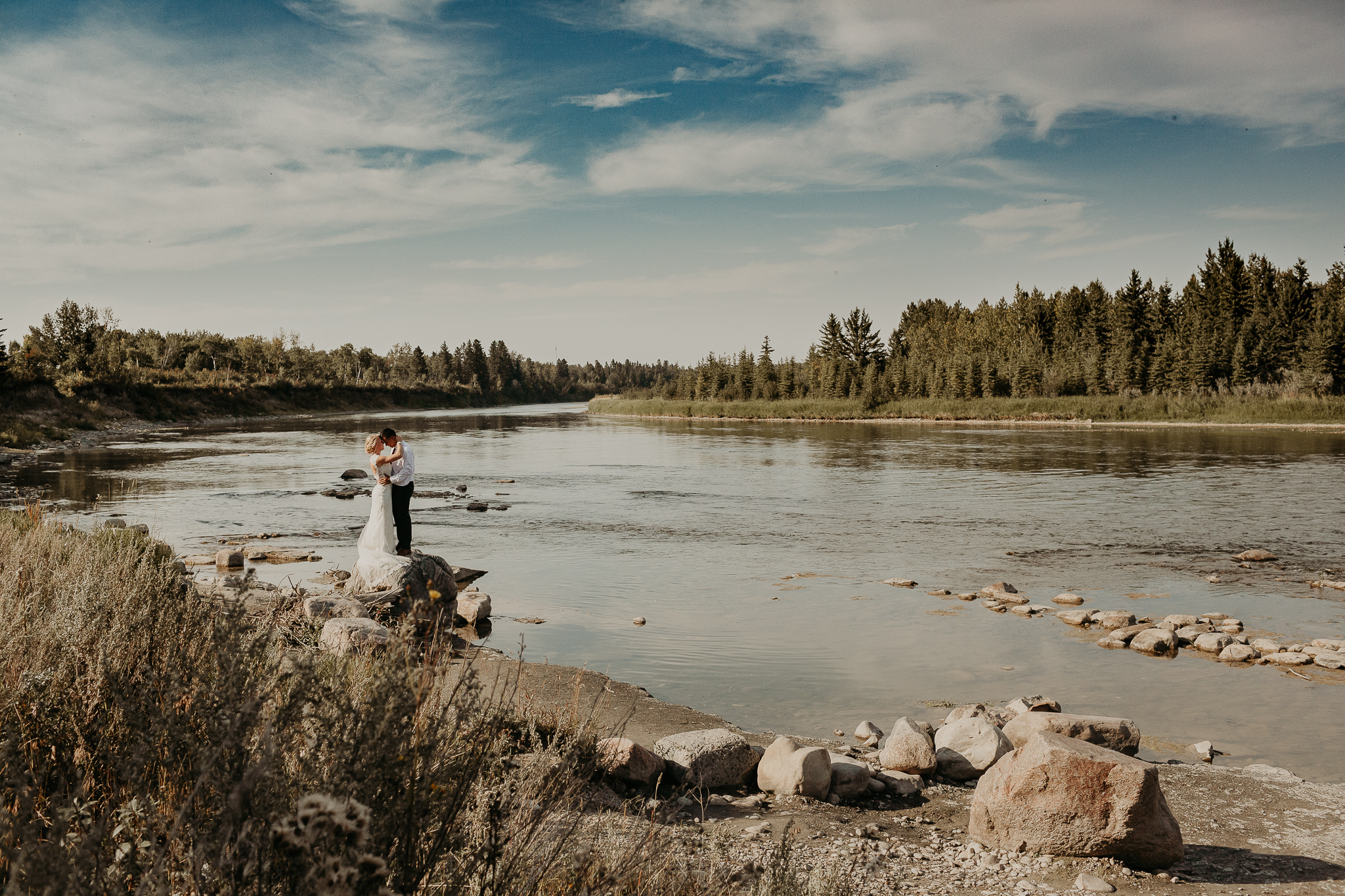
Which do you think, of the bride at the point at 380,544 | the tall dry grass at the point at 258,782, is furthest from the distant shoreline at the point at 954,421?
the tall dry grass at the point at 258,782

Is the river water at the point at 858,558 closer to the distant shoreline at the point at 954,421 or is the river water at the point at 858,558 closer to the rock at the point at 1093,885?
the rock at the point at 1093,885

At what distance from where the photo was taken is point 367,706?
3.00 metres

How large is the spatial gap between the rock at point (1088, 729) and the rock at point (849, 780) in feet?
5.91

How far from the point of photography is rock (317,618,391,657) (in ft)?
27.1

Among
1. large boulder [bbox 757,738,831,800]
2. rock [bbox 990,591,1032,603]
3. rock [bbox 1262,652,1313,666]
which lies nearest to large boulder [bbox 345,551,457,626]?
large boulder [bbox 757,738,831,800]

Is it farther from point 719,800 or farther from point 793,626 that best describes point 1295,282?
point 719,800

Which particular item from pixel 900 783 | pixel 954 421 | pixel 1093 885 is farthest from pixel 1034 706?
pixel 954 421

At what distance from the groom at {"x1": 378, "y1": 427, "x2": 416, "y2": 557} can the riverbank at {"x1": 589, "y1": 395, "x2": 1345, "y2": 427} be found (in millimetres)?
73601

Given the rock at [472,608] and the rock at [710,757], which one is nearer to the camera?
the rock at [710,757]

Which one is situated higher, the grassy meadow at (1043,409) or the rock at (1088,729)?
the grassy meadow at (1043,409)

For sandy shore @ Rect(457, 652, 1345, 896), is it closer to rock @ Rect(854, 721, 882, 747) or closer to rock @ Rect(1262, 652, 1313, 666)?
rock @ Rect(854, 721, 882, 747)

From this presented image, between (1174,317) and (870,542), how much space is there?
99.8 metres

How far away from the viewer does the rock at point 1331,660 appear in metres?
10.8

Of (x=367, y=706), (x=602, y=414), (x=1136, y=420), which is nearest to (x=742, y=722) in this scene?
(x=367, y=706)
